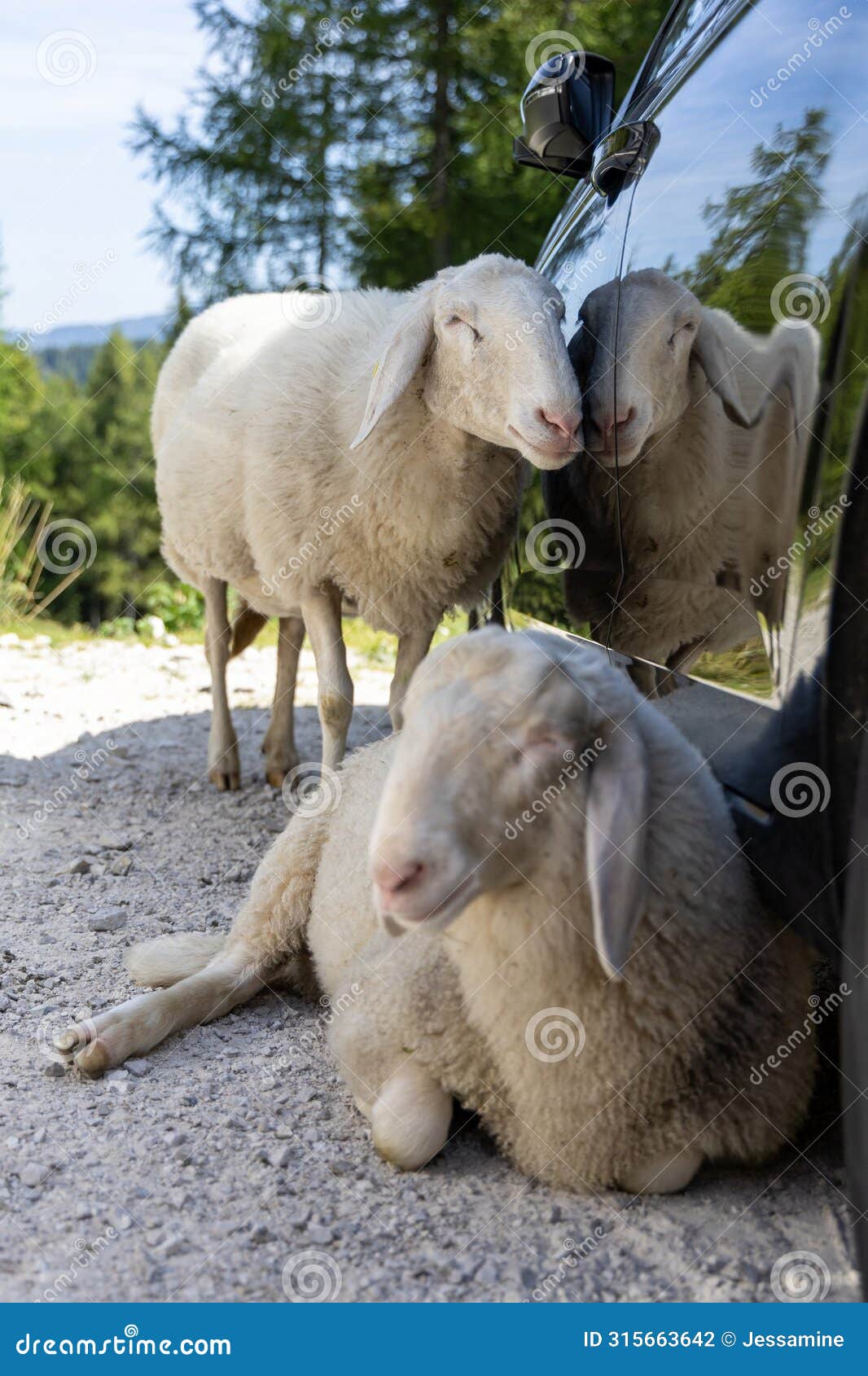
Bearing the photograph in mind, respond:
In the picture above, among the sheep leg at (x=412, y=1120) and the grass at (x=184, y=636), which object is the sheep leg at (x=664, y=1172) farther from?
the grass at (x=184, y=636)

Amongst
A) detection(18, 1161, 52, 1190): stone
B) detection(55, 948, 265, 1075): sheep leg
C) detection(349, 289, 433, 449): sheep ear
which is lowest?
detection(55, 948, 265, 1075): sheep leg

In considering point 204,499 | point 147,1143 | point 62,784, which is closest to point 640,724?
point 147,1143

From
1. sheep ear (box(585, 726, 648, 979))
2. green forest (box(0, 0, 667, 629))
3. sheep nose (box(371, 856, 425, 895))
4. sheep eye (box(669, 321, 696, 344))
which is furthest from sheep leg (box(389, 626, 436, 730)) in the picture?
green forest (box(0, 0, 667, 629))

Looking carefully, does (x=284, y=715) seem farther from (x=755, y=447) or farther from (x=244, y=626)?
(x=755, y=447)

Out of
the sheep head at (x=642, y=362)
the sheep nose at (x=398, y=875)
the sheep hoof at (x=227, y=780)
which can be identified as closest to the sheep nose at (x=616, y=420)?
the sheep head at (x=642, y=362)

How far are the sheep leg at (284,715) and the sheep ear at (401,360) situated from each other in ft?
6.53

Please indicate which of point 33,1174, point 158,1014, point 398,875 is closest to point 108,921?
point 158,1014

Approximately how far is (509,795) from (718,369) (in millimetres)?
856

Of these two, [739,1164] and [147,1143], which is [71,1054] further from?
[739,1164]

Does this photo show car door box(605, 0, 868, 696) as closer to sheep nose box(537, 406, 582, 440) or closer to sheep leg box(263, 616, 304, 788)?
sheep nose box(537, 406, 582, 440)

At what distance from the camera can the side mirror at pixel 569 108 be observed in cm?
349

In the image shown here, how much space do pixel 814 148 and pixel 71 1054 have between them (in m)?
2.37

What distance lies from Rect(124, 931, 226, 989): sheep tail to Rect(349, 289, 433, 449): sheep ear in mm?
1438

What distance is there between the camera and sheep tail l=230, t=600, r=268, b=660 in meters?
6.00
